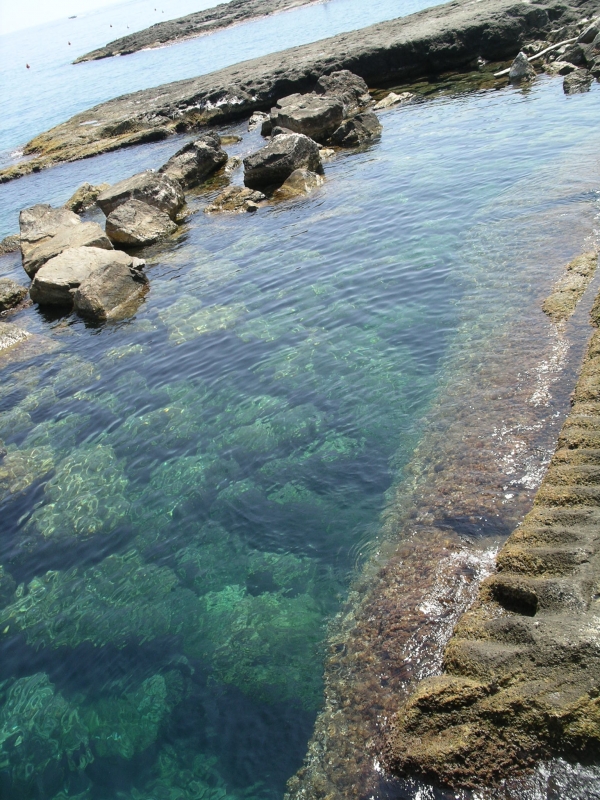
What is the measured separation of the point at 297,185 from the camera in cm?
2427

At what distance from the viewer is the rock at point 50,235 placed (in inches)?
877

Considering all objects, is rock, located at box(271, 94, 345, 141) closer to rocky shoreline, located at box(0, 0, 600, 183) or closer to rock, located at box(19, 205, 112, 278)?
rocky shoreline, located at box(0, 0, 600, 183)

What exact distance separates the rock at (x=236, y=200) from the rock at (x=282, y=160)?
91cm

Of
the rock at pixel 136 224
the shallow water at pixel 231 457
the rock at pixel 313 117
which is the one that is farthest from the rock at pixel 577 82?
the rock at pixel 136 224

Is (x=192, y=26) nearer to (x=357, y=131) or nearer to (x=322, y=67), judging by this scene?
(x=322, y=67)

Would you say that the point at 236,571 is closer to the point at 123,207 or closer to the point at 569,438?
the point at 569,438

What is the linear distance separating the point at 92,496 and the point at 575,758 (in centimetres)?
866

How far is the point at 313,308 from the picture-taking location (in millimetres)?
15508

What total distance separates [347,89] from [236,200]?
1437 cm

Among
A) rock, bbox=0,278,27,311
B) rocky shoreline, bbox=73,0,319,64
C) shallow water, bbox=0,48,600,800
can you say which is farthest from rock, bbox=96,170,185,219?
rocky shoreline, bbox=73,0,319,64

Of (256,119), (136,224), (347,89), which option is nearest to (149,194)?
(136,224)

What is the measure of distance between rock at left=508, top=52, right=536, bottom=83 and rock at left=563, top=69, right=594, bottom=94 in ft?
11.9

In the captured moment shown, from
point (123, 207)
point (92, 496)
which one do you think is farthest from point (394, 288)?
point (123, 207)

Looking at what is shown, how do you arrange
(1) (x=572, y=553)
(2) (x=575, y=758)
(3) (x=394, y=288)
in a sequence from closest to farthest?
(2) (x=575, y=758), (1) (x=572, y=553), (3) (x=394, y=288)
